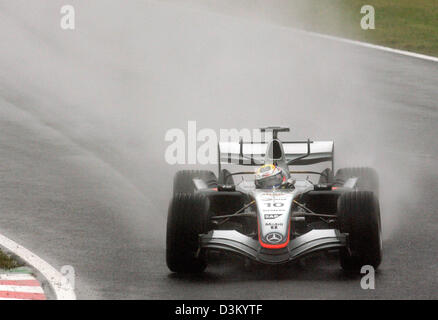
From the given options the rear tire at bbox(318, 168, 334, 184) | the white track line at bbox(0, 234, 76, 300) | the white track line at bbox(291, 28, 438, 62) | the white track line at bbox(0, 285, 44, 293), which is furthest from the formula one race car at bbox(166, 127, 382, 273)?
the white track line at bbox(291, 28, 438, 62)

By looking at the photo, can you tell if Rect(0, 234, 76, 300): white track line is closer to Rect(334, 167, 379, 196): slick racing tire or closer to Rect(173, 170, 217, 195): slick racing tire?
Rect(173, 170, 217, 195): slick racing tire

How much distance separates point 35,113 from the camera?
810 inches

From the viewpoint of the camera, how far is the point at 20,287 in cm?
1021

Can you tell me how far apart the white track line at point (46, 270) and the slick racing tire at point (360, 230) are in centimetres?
261

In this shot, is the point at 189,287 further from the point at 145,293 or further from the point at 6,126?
the point at 6,126

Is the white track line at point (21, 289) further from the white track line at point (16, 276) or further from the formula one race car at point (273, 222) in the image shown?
the formula one race car at point (273, 222)

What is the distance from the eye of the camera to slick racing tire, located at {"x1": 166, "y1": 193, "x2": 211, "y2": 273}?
10.5 metres

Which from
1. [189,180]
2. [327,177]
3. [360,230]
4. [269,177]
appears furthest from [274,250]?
[189,180]

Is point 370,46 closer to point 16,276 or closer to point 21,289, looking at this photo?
point 16,276

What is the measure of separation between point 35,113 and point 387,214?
29.4 feet

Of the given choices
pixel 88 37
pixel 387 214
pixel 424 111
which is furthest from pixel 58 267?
pixel 88 37

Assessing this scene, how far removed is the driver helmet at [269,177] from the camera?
1136cm

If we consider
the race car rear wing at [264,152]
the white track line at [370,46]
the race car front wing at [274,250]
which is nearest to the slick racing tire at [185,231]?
the race car front wing at [274,250]

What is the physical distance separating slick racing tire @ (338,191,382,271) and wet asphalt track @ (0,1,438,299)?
219mm
